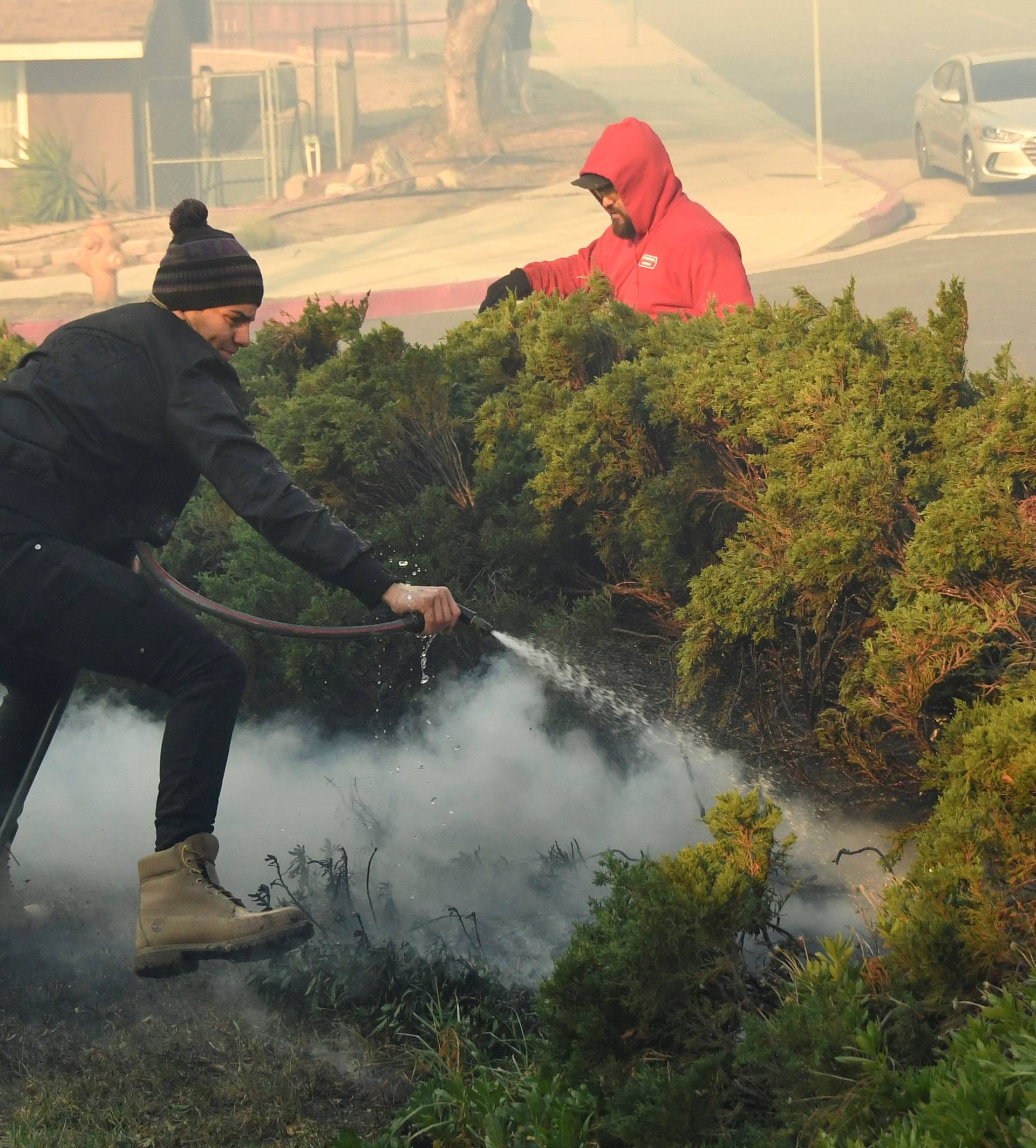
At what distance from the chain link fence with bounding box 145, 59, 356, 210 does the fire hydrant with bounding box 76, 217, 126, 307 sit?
6.97 m

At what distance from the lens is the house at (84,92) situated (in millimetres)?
24469

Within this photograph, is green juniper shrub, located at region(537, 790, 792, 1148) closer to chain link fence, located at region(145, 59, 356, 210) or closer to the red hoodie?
the red hoodie

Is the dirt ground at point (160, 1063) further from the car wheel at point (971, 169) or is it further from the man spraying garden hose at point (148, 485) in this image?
the car wheel at point (971, 169)

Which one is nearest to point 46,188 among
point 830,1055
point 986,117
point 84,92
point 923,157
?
point 84,92

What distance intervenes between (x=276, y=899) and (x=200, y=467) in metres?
1.28

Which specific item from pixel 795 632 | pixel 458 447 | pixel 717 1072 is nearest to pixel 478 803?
pixel 795 632

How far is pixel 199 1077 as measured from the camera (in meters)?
3.18

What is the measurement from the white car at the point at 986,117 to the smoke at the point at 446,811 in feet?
53.5

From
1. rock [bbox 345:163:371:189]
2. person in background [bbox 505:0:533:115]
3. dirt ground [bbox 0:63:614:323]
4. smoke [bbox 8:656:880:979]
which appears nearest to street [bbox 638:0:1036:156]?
dirt ground [bbox 0:63:614:323]

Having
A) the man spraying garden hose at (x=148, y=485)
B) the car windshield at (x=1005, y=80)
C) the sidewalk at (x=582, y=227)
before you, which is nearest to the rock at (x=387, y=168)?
the sidewalk at (x=582, y=227)

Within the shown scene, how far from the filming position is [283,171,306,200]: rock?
25.4 m

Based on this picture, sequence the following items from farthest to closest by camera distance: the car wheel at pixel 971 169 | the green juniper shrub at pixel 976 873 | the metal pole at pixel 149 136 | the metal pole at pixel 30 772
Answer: the metal pole at pixel 149 136 → the car wheel at pixel 971 169 → the metal pole at pixel 30 772 → the green juniper shrub at pixel 976 873

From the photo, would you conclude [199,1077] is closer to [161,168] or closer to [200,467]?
[200,467]

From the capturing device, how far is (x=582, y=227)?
19.9 m
